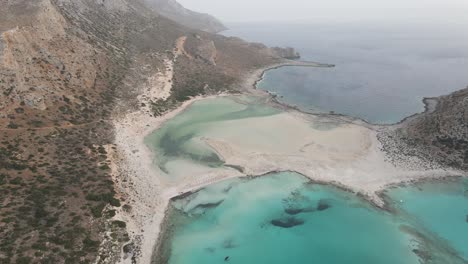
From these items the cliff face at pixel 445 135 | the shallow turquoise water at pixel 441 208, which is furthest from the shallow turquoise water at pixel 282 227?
the cliff face at pixel 445 135

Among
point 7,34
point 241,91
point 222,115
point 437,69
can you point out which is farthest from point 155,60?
point 437,69

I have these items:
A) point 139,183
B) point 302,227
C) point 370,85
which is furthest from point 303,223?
point 370,85

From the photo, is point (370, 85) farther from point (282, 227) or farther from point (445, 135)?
point (282, 227)

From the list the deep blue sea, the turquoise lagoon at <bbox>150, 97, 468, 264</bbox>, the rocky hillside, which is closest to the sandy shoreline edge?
the rocky hillside

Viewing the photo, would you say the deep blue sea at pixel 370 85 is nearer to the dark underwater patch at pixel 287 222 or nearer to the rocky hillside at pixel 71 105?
the rocky hillside at pixel 71 105

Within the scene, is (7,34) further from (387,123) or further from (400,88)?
(400,88)

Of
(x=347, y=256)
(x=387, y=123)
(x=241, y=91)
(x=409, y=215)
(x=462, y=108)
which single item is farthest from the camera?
(x=241, y=91)
